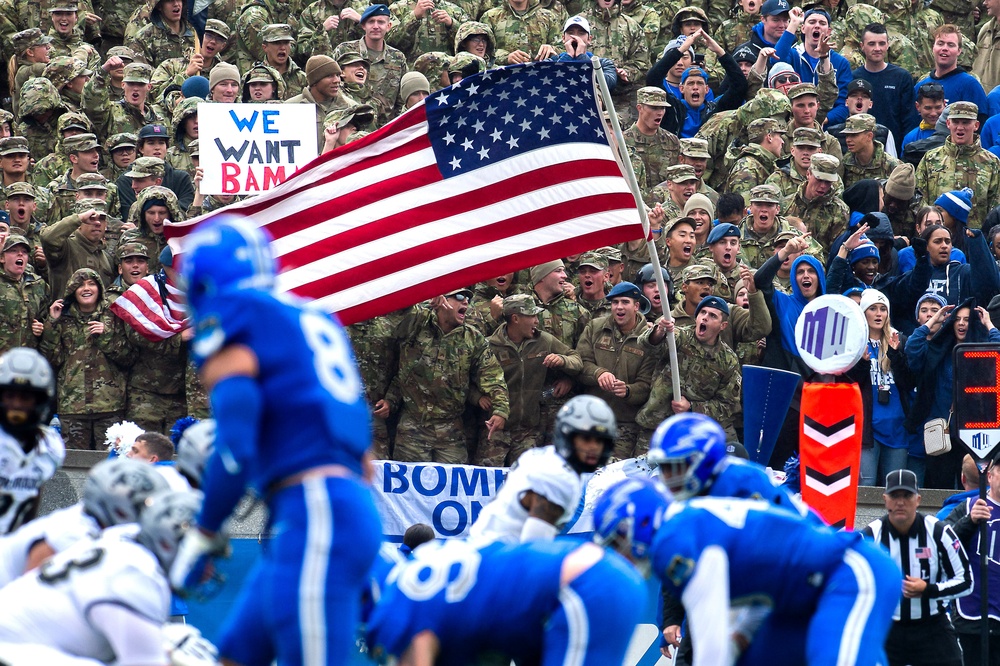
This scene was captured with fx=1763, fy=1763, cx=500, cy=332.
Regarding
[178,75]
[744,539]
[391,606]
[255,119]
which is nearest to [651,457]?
[744,539]

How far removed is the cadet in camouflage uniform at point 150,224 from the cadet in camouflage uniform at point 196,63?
10.0 feet

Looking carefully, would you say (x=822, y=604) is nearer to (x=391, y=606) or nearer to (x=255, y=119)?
(x=391, y=606)

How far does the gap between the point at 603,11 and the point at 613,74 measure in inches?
47.0

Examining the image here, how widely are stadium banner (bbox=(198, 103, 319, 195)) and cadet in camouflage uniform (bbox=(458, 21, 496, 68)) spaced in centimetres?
442

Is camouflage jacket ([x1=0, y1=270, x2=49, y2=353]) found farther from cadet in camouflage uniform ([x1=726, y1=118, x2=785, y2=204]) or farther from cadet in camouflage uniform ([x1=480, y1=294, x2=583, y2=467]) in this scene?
cadet in camouflage uniform ([x1=726, y1=118, x2=785, y2=204])

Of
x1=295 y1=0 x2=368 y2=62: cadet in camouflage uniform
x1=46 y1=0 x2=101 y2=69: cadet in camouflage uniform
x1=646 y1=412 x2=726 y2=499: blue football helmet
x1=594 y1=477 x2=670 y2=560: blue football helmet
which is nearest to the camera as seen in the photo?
x1=594 y1=477 x2=670 y2=560: blue football helmet

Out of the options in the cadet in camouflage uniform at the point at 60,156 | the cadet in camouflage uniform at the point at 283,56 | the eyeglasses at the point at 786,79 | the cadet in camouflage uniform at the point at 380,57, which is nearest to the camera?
the cadet in camouflage uniform at the point at 60,156

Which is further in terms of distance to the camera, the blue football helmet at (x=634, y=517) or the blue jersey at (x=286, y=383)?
the blue football helmet at (x=634, y=517)

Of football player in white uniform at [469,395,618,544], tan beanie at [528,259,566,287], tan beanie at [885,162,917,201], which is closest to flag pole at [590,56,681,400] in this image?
tan beanie at [528,259,566,287]

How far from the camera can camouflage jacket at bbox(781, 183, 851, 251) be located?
1525cm

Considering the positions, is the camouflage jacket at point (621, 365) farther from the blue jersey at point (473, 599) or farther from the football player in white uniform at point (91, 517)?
the football player in white uniform at point (91, 517)

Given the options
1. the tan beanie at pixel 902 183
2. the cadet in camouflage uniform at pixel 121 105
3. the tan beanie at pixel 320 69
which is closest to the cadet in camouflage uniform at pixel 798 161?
the tan beanie at pixel 902 183

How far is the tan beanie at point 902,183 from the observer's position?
15.6 meters

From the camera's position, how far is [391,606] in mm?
7234
